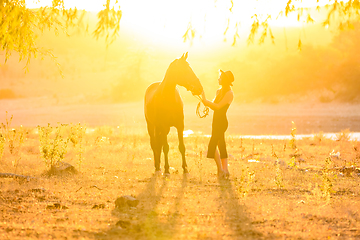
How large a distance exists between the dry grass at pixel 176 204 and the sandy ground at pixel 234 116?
542 inches

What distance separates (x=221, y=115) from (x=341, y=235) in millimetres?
3981

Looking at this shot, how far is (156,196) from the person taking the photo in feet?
22.5

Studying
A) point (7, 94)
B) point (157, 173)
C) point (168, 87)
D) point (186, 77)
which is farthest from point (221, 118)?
point (7, 94)

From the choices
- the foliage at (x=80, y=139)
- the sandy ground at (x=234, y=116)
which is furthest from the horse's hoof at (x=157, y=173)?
the sandy ground at (x=234, y=116)

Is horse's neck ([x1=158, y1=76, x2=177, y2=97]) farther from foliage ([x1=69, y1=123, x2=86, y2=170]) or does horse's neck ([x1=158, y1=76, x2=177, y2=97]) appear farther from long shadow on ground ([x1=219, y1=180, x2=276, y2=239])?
long shadow on ground ([x1=219, y1=180, x2=276, y2=239])

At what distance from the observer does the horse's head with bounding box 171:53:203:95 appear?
8266mm

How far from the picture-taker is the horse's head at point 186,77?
827 cm

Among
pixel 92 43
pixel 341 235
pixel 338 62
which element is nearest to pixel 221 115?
pixel 341 235

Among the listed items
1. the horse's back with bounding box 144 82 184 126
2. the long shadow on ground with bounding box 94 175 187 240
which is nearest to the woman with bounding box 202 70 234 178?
the horse's back with bounding box 144 82 184 126

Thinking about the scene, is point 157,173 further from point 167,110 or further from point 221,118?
point 221,118

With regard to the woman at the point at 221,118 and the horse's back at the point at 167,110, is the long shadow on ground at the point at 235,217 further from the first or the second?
the horse's back at the point at 167,110

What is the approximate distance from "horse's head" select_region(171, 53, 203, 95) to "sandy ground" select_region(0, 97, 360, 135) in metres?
14.1

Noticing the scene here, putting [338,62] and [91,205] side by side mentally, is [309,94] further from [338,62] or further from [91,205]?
[91,205]

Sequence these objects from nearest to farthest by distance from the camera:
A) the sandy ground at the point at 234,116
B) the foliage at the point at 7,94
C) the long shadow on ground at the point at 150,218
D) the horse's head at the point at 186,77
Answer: the long shadow on ground at the point at 150,218
the horse's head at the point at 186,77
the sandy ground at the point at 234,116
the foliage at the point at 7,94
